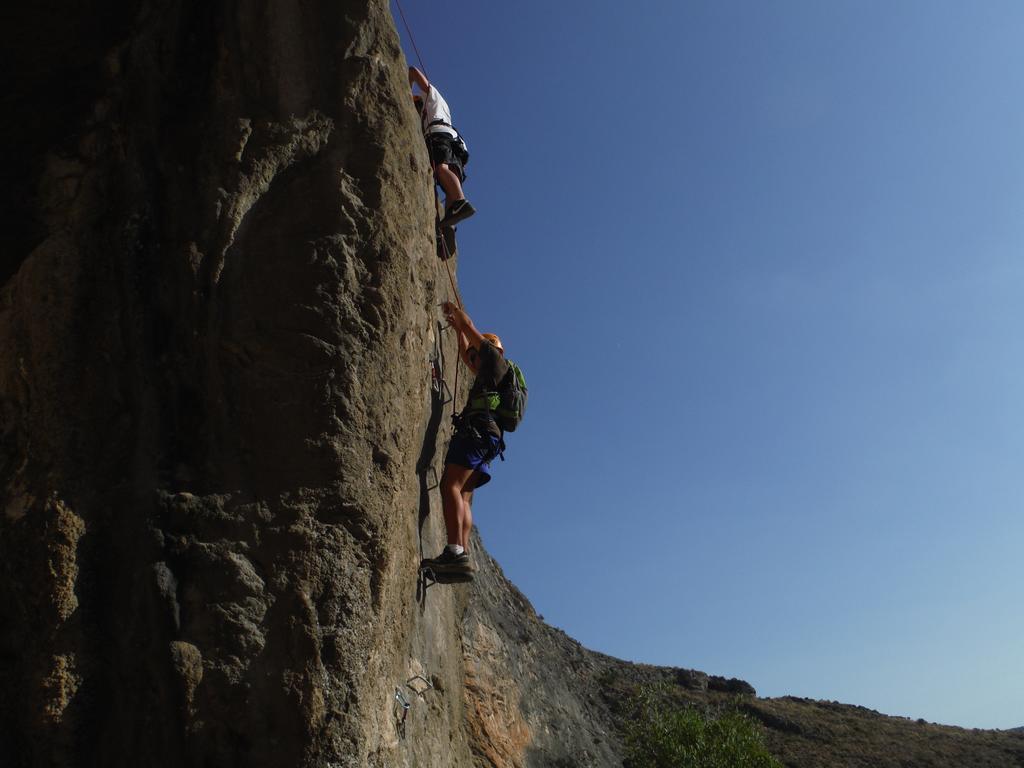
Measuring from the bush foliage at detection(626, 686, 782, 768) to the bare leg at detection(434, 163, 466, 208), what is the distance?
1160cm

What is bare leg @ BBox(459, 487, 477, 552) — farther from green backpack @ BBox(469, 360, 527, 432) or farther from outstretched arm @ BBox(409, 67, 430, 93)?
outstretched arm @ BBox(409, 67, 430, 93)

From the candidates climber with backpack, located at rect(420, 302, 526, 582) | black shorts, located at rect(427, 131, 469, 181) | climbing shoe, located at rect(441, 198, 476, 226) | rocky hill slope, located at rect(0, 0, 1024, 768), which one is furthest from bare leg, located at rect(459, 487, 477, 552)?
black shorts, located at rect(427, 131, 469, 181)

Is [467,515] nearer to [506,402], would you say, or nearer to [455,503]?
[455,503]

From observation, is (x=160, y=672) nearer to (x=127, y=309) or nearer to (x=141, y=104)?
(x=127, y=309)

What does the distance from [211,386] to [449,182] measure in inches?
159

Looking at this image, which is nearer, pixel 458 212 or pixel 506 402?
pixel 506 402

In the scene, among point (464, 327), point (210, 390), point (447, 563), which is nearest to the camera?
point (210, 390)

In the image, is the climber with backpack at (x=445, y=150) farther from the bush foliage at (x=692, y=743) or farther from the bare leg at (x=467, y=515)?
the bush foliage at (x=692, y=743)

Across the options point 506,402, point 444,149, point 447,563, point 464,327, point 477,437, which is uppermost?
point 444,149

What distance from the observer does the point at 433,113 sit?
9.33 meters

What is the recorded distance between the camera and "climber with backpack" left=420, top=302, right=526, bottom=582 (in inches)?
315

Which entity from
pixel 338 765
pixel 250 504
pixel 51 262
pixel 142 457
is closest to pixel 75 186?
pixel 51 262

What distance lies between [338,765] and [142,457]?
82.1 inches

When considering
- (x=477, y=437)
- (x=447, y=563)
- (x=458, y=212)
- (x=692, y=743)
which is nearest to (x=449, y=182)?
(x=458, y=212)
